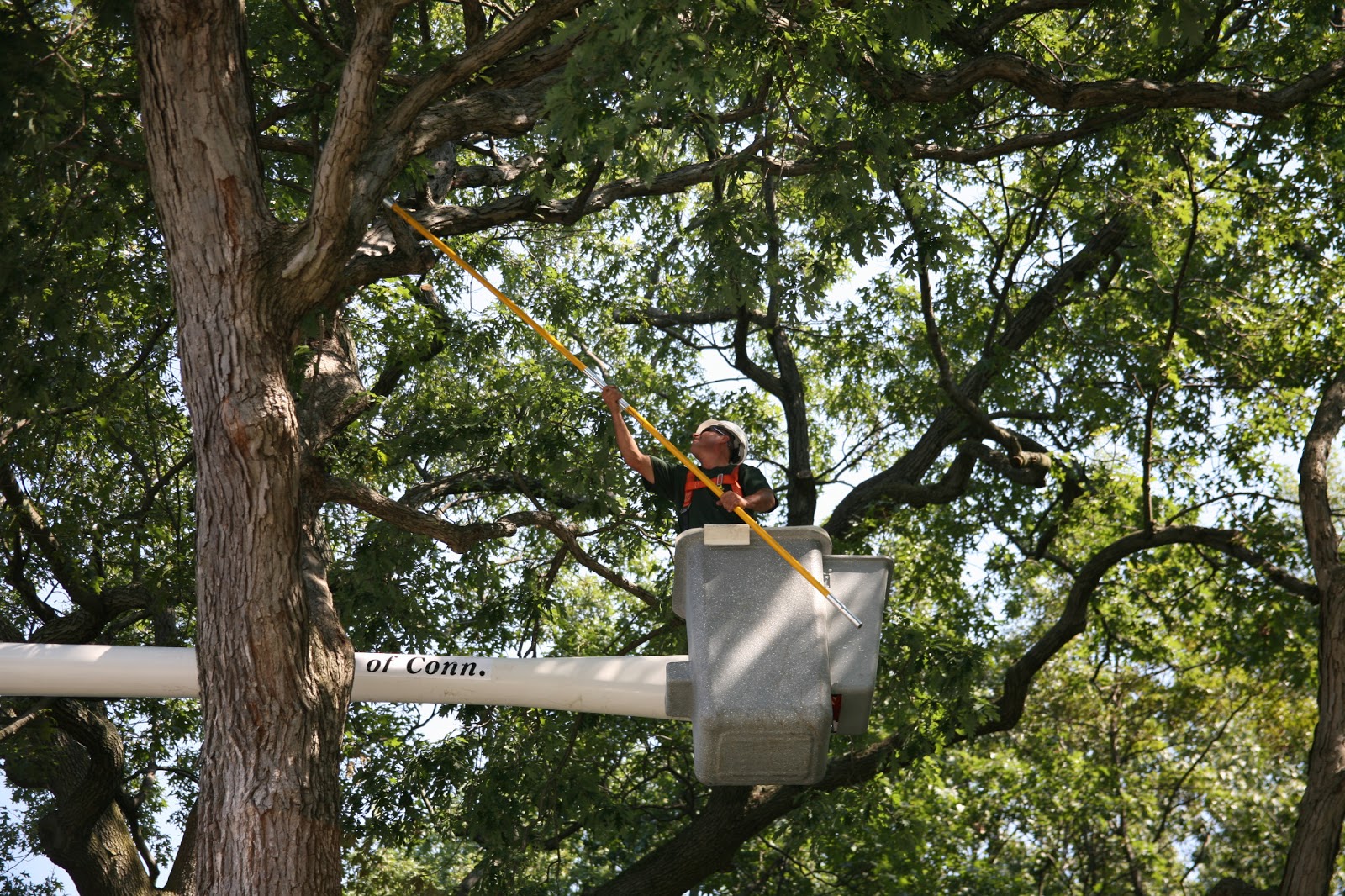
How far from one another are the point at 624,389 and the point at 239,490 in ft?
21.3

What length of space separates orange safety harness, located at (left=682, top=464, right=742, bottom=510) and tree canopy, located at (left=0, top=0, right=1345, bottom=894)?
107cm

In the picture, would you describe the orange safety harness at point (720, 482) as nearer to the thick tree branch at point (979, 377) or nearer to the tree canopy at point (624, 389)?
the tree canopy at point (624, 389)

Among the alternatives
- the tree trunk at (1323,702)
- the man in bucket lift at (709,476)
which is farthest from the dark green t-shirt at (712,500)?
the tree trunk at (1323,702)

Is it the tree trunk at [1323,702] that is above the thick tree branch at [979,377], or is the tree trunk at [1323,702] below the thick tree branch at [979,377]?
below

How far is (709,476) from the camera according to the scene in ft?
16.8

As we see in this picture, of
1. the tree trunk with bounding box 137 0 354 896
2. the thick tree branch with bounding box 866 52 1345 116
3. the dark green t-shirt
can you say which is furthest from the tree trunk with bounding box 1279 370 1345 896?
the tree trunk with bounding box 137 0 354 896

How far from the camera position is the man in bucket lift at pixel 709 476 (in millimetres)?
4996

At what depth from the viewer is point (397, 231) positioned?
16.6 feet

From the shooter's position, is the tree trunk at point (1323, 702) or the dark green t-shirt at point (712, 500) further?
the tree trunk at point (1323, 702)

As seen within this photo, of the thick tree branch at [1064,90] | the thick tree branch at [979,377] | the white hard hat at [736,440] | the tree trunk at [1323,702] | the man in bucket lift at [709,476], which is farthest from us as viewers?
the thick tree branch at [979,377]

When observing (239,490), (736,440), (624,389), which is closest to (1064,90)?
(736,440)

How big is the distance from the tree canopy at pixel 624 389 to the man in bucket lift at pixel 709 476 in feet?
2.95

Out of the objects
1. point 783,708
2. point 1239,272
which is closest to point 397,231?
point 783,708

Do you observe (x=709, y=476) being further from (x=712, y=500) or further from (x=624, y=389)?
(x=624, y=389)
